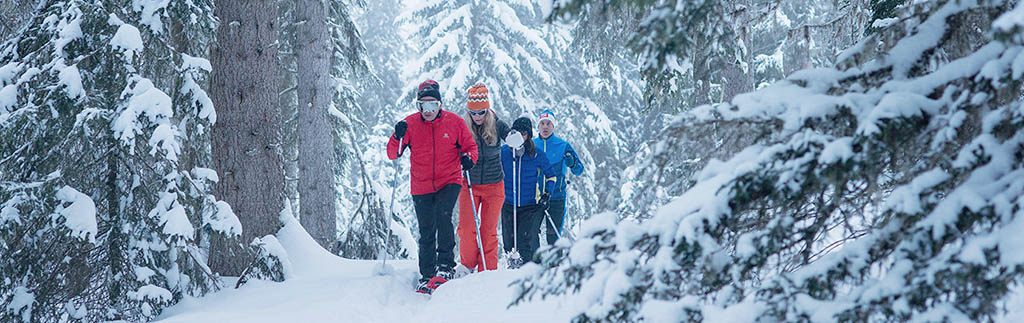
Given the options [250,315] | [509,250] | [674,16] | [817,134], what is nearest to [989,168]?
[817,134]

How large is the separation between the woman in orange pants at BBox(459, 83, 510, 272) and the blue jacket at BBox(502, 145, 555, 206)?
1.76 feet

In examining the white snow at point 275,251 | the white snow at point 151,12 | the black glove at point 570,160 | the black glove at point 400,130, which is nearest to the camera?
the white snow at point 151,12

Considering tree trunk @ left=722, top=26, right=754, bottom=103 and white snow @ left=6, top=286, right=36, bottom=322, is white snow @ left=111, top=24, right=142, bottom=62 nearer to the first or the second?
white snow @ left=6, top=286, right=36, bottom=322

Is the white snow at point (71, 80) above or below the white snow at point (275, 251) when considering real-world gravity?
above

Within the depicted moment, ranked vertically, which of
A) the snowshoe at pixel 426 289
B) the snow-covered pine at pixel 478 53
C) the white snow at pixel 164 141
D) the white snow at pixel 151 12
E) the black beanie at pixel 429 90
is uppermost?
the snow-covered pine at pixel 478 53

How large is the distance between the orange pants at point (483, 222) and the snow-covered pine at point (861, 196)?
397 centimetres

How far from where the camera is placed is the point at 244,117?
6.15 m

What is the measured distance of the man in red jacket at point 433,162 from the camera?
6012mm

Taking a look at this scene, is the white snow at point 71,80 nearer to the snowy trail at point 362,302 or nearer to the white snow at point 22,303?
the white snow at point 22,303

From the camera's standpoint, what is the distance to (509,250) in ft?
24.0

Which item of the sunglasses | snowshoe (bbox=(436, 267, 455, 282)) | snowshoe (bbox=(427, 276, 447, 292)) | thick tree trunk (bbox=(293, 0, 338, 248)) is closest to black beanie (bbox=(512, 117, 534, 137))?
the sunglasses

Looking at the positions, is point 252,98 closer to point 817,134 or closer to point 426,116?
point 426,116

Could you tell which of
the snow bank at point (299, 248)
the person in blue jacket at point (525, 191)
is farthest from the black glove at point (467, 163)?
the snow bank at point (299, 248)

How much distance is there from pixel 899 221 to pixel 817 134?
0.37 m
